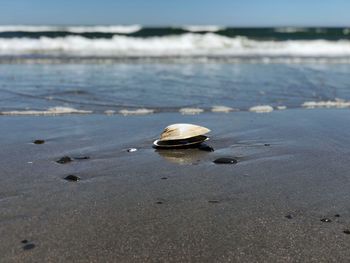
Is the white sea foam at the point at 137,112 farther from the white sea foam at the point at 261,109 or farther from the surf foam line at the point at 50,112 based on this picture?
the white sea foam at the point at 261,109

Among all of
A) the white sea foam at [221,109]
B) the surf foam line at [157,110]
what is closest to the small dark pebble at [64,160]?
the surf foam line at [157,110]

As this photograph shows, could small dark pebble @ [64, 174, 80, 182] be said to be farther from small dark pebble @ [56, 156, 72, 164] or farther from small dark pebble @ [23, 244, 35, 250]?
small dark pebble @ [23, 244, 35, 250]

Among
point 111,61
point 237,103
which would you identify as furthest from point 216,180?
point 111,61

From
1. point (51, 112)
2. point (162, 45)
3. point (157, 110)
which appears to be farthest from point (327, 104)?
point (162, 45)

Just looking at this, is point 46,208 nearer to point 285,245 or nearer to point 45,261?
point 45,261

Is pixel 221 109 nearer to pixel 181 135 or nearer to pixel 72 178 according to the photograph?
pixel 181 135
